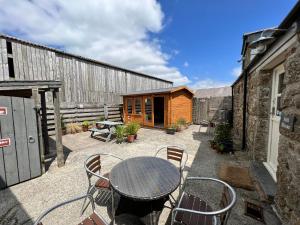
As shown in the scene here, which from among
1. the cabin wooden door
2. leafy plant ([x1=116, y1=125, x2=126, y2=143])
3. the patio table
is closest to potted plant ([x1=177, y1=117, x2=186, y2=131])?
the cabin wooden door

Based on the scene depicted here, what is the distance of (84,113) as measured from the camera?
9211 mm

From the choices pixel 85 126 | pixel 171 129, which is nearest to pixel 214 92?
pixel 171 129

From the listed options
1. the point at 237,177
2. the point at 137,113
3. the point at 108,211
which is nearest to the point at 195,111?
the point at 137,113

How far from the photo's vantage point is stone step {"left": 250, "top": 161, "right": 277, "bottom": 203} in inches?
89.7

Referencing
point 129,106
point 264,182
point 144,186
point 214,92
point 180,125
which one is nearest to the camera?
point 144,186

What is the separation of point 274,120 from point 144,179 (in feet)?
10.1

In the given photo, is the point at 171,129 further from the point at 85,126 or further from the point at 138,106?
the point at 85,126

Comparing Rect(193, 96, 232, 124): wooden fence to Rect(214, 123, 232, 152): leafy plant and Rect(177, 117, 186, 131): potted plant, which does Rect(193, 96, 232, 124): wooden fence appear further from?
Rect(214, 123, 232, 152): leafy plant

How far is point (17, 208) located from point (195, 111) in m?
10.5

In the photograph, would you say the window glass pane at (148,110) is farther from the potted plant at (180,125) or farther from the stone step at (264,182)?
the stone step at (264,182)

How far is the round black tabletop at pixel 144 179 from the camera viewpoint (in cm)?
160

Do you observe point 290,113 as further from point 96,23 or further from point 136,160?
point 96,23

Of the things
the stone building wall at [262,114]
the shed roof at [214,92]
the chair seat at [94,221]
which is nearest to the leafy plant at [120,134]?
the chair seat at [94,221]

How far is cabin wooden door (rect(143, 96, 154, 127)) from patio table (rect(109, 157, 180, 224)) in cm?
703
